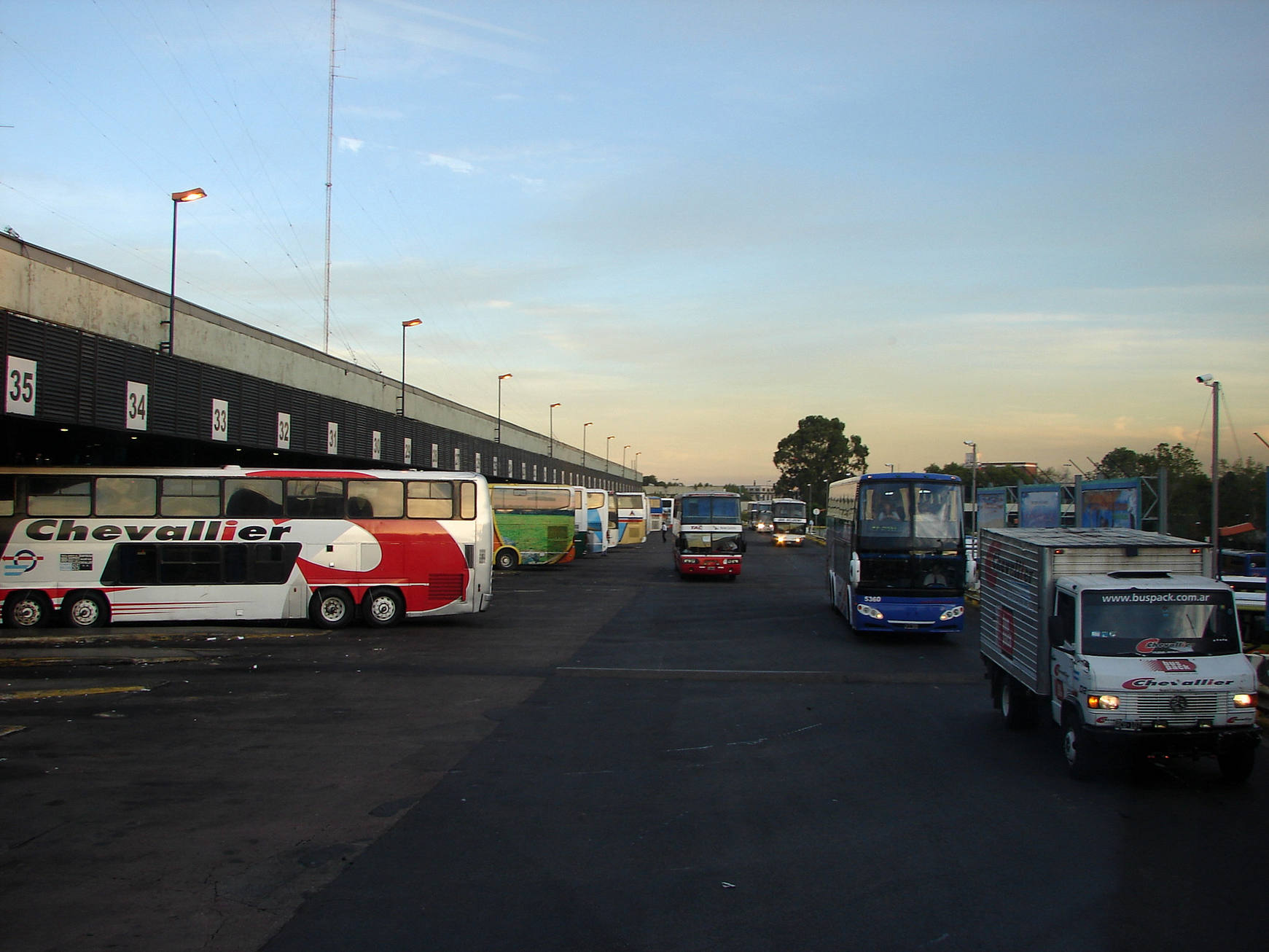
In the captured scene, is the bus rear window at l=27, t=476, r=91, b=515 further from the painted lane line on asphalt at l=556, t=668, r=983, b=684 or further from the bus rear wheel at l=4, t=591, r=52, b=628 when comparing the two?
the painted lane line on asphalt at l=556, t=668, r=983, b=684

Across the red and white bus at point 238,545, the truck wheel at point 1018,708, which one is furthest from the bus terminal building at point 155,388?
the truck wheel at point 1018,708

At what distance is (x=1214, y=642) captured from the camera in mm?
9242

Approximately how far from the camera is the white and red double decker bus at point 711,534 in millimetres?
34938

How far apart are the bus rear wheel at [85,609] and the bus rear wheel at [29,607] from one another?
16.2 inches

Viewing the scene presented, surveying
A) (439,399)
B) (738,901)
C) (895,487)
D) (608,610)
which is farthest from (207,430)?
(439,399)

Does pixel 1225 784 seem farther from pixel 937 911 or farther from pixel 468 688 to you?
pixel 468 688

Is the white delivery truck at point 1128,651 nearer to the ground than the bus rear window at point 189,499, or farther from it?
nearer to the ground

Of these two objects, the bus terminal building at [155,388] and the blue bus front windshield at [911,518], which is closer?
the bus terminal building at [155,388]

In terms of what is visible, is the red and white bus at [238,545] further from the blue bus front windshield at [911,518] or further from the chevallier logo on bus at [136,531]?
the blue bus front windshield at [911,518]

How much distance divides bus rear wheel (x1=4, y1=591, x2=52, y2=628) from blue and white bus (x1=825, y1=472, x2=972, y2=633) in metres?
17.2

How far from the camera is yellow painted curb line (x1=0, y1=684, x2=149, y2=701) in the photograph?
42.4 ft

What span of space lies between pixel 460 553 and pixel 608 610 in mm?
5520

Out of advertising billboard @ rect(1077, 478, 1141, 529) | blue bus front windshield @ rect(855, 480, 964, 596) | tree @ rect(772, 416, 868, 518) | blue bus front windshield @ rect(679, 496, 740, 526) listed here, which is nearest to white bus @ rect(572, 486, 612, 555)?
blue bus front windshield @ rect(679, 496, 740, 526)

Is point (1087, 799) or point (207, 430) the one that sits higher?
point (207, 430)
